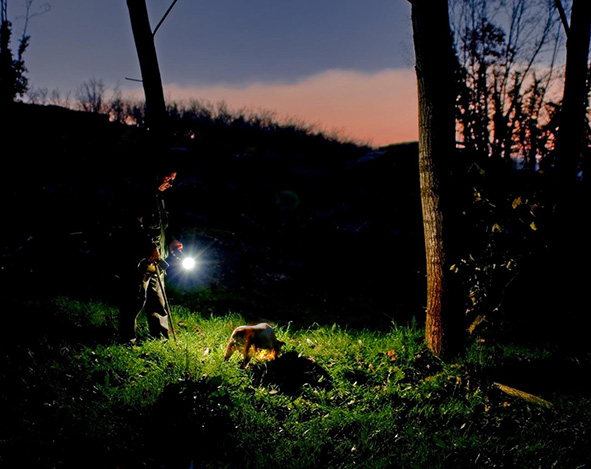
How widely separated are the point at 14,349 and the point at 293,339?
10.8 feet

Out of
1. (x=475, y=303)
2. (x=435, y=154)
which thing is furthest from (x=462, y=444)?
→ (x=435, y=154)

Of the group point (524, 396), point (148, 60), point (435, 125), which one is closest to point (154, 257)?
point (148, 60)

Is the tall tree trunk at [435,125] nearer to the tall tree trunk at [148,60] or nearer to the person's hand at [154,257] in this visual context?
the person's hand at [154,257]

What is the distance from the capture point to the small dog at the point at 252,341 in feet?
14.5

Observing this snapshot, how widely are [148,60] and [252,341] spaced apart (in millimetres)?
4070

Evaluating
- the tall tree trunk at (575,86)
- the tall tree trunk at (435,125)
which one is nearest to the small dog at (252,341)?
the tall tree trunk at (435,125)

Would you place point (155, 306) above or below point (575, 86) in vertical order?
below

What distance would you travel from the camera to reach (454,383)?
14.0ft

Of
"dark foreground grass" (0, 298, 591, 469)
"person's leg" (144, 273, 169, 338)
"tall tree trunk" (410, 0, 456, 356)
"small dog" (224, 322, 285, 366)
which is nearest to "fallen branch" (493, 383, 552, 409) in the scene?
"dark foreground grass" (0, 298, 591, 469)

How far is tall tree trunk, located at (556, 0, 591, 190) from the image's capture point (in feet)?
21.3

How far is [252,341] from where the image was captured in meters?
4.42

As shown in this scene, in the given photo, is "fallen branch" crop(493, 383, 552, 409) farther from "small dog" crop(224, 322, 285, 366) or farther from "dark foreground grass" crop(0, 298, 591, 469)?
"small dog" crop(224, 322, 285, 366)

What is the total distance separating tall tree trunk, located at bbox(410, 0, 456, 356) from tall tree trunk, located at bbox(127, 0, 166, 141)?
3457mm

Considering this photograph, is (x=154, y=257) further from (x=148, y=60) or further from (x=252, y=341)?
(x=148, y=60)
